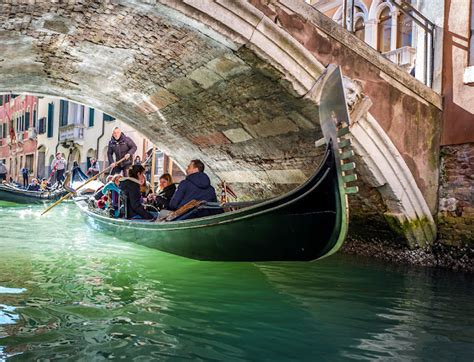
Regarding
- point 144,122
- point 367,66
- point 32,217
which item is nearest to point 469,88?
point 367,66

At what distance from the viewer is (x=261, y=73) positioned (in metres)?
3.81

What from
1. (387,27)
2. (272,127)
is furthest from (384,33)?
(272,127)

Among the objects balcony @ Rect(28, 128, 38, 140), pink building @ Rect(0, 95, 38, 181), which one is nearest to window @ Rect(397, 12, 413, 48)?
pink building @ Rect(0, 95, 38, 181)

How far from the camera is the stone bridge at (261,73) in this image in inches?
135

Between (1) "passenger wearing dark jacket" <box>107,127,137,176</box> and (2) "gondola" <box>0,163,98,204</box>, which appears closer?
(1) "passenger wearing dark jacket" <box>107,127,137,176</box>

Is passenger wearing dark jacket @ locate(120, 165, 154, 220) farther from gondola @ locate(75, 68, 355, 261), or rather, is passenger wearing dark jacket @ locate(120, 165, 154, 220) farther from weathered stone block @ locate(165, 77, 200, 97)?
gondola @ locate(75, 68, 355, 261)

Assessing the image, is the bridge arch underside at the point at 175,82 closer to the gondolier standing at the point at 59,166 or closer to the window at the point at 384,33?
the window at the point at 384,33

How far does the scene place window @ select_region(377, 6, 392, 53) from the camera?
27.7 feet

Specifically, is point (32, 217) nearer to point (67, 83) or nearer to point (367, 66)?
point (67, 83)

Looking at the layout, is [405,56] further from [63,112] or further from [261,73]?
[63,112]

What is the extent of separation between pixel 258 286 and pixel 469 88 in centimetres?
218

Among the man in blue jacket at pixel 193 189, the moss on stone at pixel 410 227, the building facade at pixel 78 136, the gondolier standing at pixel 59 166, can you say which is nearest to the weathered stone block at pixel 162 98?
the man in blue jacket at pixel 193 189

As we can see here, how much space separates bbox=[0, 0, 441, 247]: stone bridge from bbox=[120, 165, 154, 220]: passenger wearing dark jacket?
0.86 metres

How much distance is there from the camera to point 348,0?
174 inches
